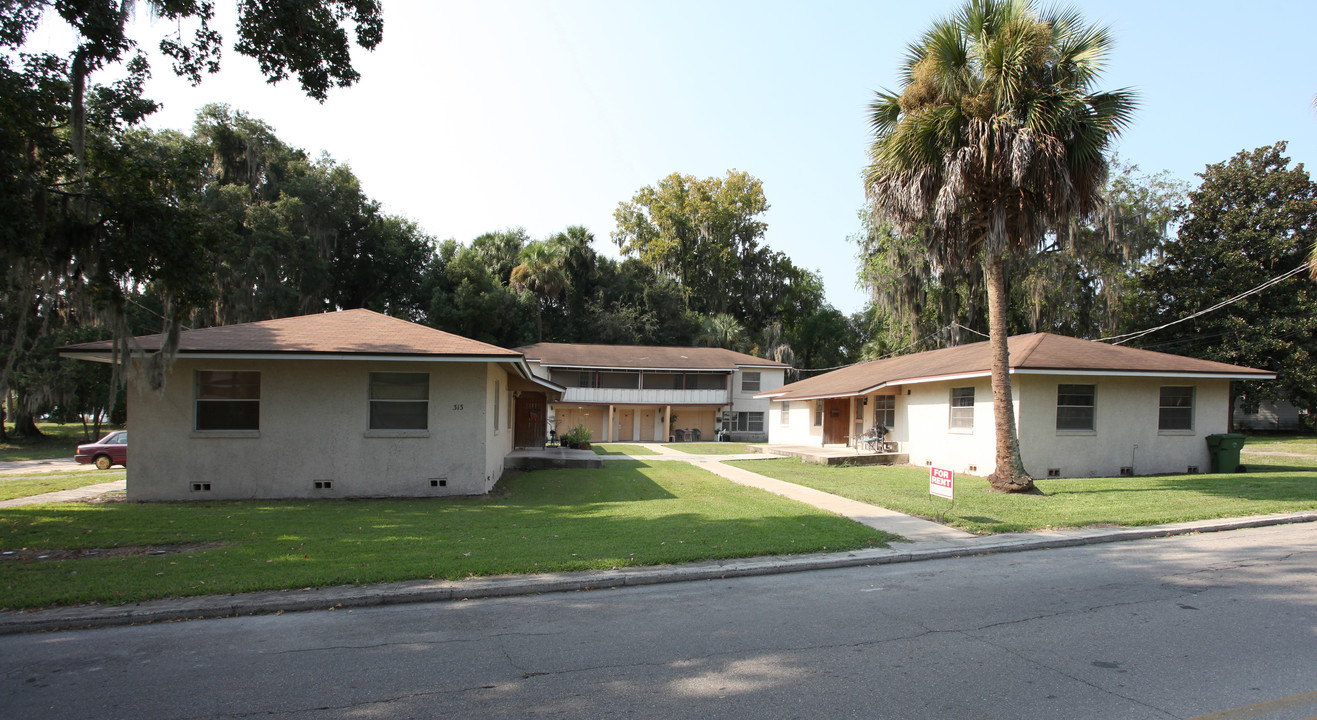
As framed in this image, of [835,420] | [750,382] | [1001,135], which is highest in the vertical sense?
[1001,135]

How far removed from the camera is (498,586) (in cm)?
705

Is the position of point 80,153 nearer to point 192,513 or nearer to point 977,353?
point 192,513

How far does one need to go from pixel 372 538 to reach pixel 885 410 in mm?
20052

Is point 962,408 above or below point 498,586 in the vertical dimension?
above

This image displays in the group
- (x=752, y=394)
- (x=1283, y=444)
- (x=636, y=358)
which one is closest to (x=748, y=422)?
(x=752, y=394)

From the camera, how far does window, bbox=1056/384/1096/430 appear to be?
18.1m

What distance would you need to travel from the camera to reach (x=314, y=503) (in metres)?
12.9

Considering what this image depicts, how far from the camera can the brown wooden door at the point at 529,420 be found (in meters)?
24.7

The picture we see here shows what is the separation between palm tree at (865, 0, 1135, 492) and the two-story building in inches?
1074

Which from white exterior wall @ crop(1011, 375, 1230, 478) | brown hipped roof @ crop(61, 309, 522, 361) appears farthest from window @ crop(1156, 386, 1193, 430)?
brown hipped roof @ crop(61, 309, 522, 361)

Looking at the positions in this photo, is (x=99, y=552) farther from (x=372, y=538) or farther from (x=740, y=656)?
(x=740, y=656)

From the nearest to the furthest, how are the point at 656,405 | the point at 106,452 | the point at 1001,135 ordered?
1. the point at 1001,135
2. the point at 106,452
3. the point at 656,405

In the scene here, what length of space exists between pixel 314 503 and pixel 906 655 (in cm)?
1160

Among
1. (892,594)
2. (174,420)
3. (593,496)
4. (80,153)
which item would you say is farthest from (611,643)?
(174,420)
